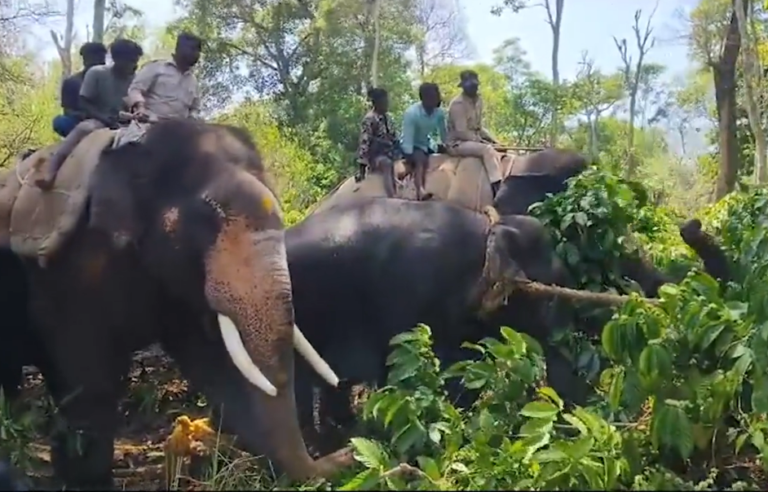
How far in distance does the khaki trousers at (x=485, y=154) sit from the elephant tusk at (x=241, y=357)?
640cm

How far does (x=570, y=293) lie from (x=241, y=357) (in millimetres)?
2339

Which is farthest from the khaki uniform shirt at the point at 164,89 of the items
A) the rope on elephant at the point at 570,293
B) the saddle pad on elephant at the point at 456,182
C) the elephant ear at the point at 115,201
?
the saddle pad on elephant at the point at 456,182

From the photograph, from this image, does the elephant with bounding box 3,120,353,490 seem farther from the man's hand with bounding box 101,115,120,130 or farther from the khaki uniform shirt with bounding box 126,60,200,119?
the man's hand with bounding box 101,115,120,130

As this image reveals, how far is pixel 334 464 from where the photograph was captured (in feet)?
15.5

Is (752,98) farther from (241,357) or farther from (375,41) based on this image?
(241,357)

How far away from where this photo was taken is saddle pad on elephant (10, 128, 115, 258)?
5.62 metres

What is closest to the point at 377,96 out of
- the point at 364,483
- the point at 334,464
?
the point at 334,464

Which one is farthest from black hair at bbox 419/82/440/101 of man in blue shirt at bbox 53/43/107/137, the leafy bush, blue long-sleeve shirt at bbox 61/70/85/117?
the leafy bush

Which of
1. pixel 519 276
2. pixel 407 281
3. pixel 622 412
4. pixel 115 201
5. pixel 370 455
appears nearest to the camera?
pixel 370 455

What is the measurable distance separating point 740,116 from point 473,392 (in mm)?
23721

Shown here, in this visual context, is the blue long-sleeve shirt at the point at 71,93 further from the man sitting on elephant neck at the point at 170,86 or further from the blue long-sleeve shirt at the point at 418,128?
the blue long-sleeve shirt at the point at 418,128

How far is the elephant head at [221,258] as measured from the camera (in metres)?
4.89

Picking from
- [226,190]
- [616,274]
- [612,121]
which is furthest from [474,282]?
[612,121]

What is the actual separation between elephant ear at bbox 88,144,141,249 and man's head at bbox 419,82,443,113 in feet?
19.8
